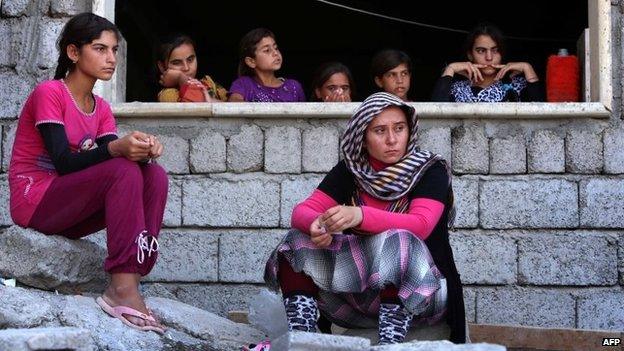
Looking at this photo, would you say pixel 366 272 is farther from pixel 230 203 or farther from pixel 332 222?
pixel 230 203

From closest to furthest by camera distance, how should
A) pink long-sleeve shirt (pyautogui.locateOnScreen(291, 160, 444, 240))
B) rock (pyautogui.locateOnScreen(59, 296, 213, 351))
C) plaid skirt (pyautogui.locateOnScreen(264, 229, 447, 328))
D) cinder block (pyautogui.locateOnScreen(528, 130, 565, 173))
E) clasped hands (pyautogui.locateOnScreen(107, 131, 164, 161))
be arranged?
plaid skirt (pyautogui.locateOnScreen(264, 229, 447, 328))
pink long-sleeve shirt (pyautogui.locateOnScreen(291, 160, 444, 240))
rock (pyautogui.locateOnScreen(59, 296, 213, 351))
clasped hands (pyautogui.locateOnScreen(107, 131, 164, 161))
cinder block (pyautogui.locateOnScreen(528, 130, 565, 173))

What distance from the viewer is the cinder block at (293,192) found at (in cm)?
657

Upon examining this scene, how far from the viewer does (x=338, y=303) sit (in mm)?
4875

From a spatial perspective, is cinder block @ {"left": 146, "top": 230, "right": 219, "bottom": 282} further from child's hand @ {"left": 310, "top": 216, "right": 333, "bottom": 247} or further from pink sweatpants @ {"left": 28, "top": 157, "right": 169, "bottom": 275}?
child's hand @ {"left": 310, "top": 216, "right": 333, "bottom": 247}

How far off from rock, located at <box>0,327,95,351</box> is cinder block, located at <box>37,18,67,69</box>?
9.20 feet

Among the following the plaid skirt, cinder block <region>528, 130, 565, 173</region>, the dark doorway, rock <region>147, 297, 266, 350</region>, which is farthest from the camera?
the dark doorway

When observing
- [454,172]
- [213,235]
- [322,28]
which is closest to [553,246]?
[454,172]

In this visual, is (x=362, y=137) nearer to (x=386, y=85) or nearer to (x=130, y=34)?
(x=386, y=85)

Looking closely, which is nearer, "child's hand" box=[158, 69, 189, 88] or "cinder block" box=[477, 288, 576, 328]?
"cinder block" box=[477, 288, 576, 328]

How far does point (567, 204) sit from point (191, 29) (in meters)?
5.30

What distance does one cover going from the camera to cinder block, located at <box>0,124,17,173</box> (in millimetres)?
6676

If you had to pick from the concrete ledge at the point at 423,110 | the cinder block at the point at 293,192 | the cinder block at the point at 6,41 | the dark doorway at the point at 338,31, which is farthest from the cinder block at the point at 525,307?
the dark doorway at the point at 338,31

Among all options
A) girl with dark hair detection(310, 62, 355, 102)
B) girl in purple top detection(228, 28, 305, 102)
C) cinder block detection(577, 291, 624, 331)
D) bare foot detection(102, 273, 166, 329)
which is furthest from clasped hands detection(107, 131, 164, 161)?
cinder block detection(577, 291, 624, 331)

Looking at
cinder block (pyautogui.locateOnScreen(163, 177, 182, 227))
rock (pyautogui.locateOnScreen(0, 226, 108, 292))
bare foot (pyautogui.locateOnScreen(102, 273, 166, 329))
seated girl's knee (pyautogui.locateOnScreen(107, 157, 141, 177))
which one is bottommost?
bare foot (pyautogui.locateOnScreen(102, 273, 166, 329))
